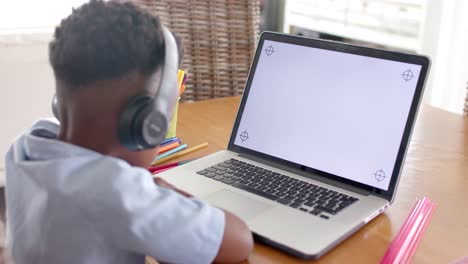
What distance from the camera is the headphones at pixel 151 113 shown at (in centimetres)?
64

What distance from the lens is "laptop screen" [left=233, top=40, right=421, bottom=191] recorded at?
2.87 ft

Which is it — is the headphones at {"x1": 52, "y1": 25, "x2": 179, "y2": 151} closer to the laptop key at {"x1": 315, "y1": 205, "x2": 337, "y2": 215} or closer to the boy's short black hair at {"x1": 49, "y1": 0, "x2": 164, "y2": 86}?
the boy's short black hair at {"x1": 49, "y1": 0, "x2": 164, "y2": 86}

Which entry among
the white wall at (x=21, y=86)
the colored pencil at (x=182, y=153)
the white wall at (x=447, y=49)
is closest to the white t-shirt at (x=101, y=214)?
the colored pencil at (x=182, y=153)

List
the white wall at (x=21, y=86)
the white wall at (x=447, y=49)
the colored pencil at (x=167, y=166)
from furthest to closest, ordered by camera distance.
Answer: the white wall at (x=447, y=49)
the white wall at (x=21, y=86)
the colored pencil at (x=167, y=166)

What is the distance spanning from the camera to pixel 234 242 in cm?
68

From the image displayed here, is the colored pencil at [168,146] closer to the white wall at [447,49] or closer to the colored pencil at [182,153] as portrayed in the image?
the colored pencil at [182,153]

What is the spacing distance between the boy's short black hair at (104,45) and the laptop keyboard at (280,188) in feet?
0.98

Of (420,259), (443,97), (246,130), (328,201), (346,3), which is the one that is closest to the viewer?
(420,259)

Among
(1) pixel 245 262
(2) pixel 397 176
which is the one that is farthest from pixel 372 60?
(1) pixel 245 262

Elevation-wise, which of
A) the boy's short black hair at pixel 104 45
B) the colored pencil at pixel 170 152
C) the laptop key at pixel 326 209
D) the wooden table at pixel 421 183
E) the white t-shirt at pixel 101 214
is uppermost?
the boy's short black hair at pixel 104 45

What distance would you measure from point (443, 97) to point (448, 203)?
64.0 inches

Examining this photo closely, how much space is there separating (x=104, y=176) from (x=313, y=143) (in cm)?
45

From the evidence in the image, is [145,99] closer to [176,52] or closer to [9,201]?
[176,52]

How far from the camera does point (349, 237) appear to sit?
76 cm
